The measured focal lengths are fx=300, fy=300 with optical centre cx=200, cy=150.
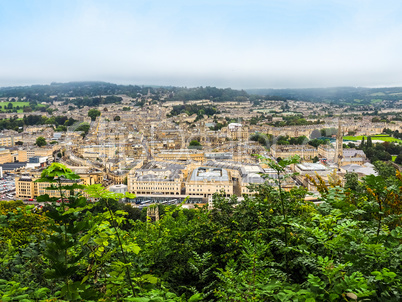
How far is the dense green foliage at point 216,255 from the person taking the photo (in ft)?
3.67

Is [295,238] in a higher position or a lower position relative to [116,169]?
higher

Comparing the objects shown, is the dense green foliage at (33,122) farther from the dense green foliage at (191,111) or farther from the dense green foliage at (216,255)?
the dense green foliage at (216,255)

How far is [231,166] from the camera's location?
18719 millimetres

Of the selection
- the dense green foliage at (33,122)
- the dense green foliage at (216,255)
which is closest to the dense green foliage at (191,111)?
the dense green foliage at (33,122)

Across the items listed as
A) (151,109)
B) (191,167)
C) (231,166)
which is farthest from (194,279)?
(151,109)

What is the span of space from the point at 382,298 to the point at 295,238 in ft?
3.30

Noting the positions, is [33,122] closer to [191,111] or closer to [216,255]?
[191,111]

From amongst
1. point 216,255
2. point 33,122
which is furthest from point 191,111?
point 216,255

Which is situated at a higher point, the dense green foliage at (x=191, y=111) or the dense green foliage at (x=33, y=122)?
the dense green foliage at (x=191, y=111)

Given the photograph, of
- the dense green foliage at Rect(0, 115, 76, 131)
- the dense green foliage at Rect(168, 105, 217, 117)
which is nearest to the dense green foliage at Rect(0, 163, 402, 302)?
the dense green foliage at Rect(0, 115, 76, 131)

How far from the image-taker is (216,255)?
2.52m

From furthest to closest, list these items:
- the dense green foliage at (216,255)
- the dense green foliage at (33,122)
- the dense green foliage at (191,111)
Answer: the dense green foliage at (191,111)
the dense green foliage at (33,122)
the dense green foliage at (216,255)

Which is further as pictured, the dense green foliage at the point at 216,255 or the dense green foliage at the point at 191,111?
the dense green foliage at the point at 191,111

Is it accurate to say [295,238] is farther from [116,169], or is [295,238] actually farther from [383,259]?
[116,169]
